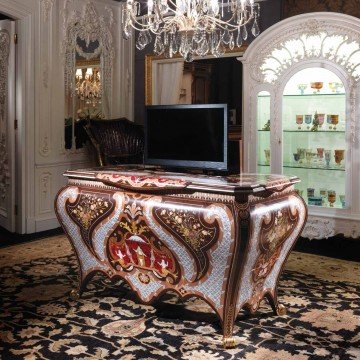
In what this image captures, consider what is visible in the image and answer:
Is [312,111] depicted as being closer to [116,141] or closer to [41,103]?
[116,141]

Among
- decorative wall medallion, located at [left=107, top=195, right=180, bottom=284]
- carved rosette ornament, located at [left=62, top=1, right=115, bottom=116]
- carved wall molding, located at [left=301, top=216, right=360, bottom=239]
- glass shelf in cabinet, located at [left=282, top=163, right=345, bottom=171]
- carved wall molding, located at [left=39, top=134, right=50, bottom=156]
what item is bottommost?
carved wall molding, located at [left=301, top=216, right=360, bottom=239]

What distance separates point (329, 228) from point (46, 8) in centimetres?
361

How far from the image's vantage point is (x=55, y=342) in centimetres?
275

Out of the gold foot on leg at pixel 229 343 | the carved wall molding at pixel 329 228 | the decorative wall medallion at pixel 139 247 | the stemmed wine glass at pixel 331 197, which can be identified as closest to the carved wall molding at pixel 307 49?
the stemmed wine glass at pixel 331 197

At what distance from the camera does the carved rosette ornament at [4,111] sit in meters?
5.56

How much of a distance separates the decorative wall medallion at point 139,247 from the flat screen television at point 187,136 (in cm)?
58

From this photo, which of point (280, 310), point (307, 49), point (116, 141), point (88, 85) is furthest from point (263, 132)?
point (280, 310)

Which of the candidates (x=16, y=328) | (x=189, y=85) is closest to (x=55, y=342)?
(x=16, y=328)

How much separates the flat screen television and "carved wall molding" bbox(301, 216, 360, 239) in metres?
2.09

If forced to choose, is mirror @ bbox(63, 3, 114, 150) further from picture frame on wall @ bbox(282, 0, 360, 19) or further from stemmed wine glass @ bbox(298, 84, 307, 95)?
stemmed wine glass @ bbox(298, 84, 307, 95)

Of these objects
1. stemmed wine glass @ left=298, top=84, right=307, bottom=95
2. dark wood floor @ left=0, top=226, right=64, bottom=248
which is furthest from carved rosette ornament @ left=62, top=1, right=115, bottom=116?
stemmed wine glass @ left=298, top=84, right=307, bottom=95

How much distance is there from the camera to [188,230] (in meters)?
2.79

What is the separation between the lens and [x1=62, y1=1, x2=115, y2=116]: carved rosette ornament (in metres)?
5.89

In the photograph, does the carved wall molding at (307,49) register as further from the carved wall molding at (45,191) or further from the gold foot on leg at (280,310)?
the gold foot on leg at (280,310)
